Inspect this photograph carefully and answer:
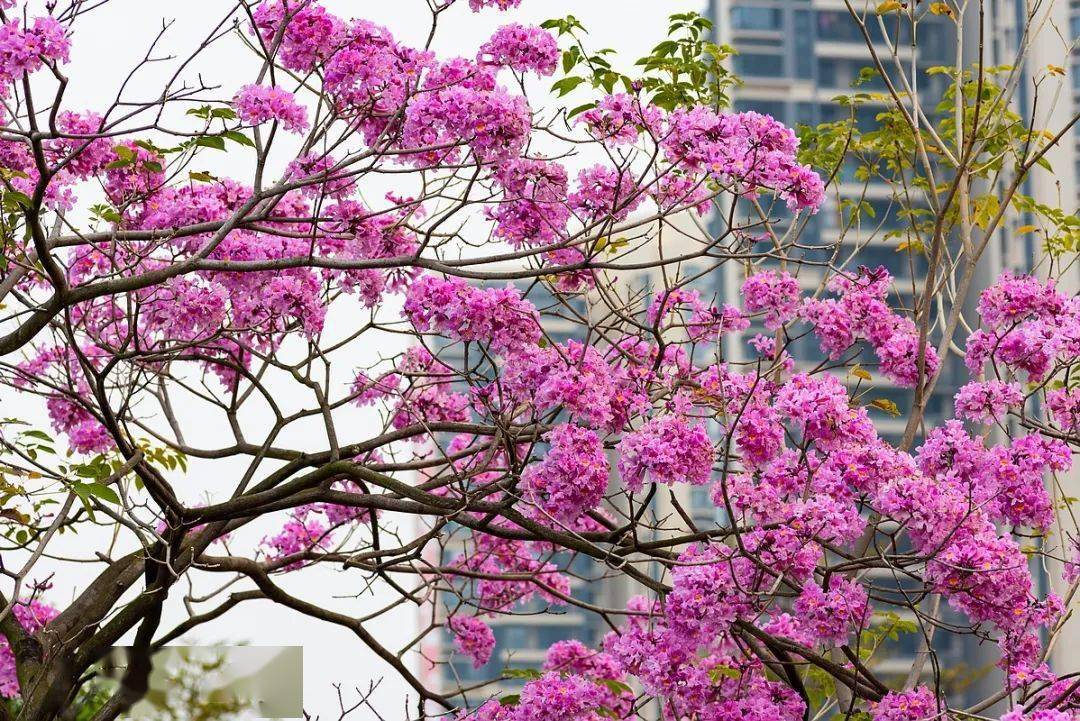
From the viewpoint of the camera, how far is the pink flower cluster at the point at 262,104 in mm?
2744

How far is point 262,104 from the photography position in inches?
108

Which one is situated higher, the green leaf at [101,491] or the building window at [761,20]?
the building window at [761,20]

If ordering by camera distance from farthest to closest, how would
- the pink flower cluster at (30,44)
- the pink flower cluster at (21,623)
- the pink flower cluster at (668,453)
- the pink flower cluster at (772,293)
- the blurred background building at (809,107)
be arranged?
the blurred background building at (809,107)
the pink flower cluster at (21,623)
the pink flower cluster at (772,293)
the pink flower cluster at (668,453)
the pink flower cluster at (30,44)

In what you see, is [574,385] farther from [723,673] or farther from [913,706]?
[913,706]

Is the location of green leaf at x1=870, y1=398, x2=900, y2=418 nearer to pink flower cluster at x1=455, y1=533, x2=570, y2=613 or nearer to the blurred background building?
pink flower cluster at x1=455, y1=533, x2=570, y2=613

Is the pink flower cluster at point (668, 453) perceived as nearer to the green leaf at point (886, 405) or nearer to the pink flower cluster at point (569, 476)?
the pink flower cluster at point (569, 476)

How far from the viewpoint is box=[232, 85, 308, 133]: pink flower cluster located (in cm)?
274

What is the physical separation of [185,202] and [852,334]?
167 cm

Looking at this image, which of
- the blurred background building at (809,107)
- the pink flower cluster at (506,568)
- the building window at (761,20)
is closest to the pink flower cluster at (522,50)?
the pink flower cluster at (506,568)

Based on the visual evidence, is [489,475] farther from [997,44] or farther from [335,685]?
[997,44]

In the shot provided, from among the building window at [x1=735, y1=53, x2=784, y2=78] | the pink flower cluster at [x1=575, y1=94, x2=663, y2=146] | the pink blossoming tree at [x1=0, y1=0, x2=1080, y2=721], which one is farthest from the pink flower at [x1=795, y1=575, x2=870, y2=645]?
the building window at [x1=735, y1=53, x2=784, y2=78]

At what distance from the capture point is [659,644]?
288 centimetres

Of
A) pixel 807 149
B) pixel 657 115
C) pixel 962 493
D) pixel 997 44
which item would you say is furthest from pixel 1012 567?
pixel 997 44

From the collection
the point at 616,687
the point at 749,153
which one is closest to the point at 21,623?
Result: the point at 616,687
